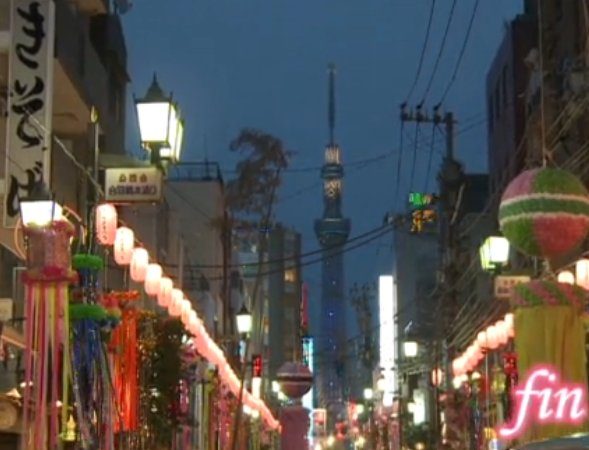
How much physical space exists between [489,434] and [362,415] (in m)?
80.6

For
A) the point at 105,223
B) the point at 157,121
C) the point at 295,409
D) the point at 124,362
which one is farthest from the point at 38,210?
the point at 295,409

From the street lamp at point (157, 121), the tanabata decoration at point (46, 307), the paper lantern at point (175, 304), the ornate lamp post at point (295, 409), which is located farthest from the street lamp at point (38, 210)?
the ornate lamp post at point (295, 409)

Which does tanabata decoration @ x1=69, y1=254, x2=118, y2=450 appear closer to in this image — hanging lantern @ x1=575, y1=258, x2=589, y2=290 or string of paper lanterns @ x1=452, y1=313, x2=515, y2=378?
hanging lantern @ x1=575, y1=258, x2=589, y2=290

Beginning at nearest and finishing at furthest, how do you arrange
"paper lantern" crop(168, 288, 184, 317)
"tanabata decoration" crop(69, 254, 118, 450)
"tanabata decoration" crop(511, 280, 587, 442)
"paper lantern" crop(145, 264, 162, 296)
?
"tanabata decoration" crop(511, 280, 587, 442) < "tanabata decoration" crop(69, 254, 118, 450) < "paper lantern" crop(145, 264, 162, 296) < "paper lantern" crop(168, 288, 184, 317)

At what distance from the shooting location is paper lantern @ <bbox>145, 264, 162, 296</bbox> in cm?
2139

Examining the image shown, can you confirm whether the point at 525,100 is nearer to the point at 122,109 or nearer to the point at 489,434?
the point at 489,434

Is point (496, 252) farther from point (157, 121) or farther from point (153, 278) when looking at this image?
point (157, 121)

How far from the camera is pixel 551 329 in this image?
14.9 metres

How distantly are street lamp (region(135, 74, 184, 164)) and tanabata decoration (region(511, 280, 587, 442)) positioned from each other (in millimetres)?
4931

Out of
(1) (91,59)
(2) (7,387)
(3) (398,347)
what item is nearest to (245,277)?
(3) (398,347)

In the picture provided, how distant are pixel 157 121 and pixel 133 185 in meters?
1.44

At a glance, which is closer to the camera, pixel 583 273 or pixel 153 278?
pixel 583 273

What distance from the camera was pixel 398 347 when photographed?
9962 centimetres

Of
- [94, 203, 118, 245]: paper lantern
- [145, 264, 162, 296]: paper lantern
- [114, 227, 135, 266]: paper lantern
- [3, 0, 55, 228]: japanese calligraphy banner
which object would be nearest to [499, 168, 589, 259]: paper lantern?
[94, 203, 118, 245]: paper lantern
